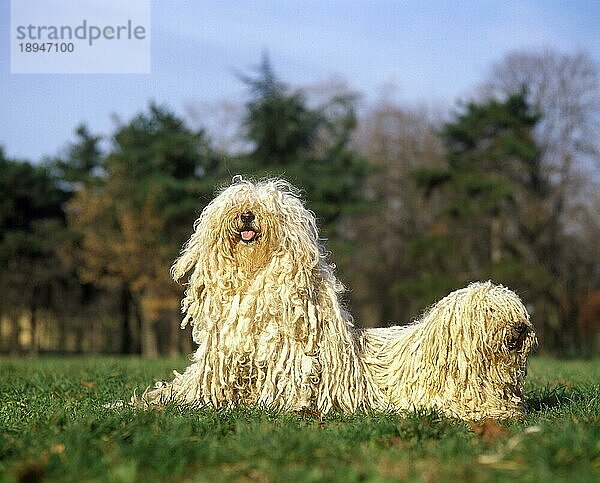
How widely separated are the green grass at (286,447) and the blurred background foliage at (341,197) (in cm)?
2432

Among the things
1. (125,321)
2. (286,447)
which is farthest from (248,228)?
(125,321)

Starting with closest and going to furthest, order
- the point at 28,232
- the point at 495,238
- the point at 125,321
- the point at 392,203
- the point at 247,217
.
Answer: the point at 247,217 < the point at 495,238 < the point at 28,232 < the point at 125,321 < the point at 392,203

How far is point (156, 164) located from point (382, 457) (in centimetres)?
2932

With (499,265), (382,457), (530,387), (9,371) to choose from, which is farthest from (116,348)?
(382,457)

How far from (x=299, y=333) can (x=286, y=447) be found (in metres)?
2.18

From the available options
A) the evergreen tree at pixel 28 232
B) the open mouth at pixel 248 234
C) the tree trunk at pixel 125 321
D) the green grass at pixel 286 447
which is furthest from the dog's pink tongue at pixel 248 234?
the tree trunk at pixel 125 321

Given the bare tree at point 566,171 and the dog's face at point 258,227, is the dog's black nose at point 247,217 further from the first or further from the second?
the bare tree at point 566,171

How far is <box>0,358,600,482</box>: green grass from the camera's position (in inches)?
152

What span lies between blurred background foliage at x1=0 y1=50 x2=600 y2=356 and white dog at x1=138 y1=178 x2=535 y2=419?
2309 cm

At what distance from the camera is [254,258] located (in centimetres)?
647

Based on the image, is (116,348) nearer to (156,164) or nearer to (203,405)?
(156,164)

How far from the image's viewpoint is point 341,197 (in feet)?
104

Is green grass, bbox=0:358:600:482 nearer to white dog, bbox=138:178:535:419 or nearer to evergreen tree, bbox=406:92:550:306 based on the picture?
white dog, bbox=138:178:535:419

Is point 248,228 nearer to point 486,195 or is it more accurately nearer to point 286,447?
point 286,447
